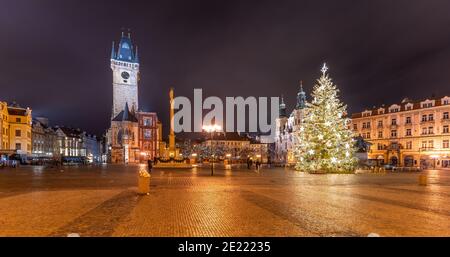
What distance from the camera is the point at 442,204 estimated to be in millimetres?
14453

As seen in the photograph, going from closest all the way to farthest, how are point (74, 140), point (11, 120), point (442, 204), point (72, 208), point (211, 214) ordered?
point (211, 214)
point (72, 208)
point (442, 204)
point (11, 120)
point (74, 140)

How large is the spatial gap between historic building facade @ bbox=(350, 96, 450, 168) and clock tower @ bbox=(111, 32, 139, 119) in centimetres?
7482

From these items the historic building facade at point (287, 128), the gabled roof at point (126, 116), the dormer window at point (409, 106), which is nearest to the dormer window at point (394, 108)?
the dormer window at point (409, 106)

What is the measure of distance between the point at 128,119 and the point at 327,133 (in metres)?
86.8

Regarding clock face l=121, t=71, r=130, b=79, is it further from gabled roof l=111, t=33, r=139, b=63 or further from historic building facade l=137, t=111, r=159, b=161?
historic building facade l=137, t=111, r=159, b=161

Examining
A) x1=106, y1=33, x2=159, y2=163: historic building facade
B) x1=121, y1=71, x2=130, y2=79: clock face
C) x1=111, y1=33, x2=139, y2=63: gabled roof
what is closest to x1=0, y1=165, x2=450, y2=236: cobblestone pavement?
x1=106, y1=33, x2=159, y2=163: historic building facade

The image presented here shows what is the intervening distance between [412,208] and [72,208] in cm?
1231

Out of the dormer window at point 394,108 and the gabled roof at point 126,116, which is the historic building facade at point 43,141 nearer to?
the gabled roof at point 126,116

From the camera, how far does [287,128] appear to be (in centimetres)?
13275

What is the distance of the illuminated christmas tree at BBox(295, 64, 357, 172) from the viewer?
1593 inches

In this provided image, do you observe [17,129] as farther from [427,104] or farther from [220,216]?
[427,104]

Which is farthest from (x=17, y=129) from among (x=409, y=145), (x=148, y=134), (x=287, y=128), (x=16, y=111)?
(x=409, y=145)
